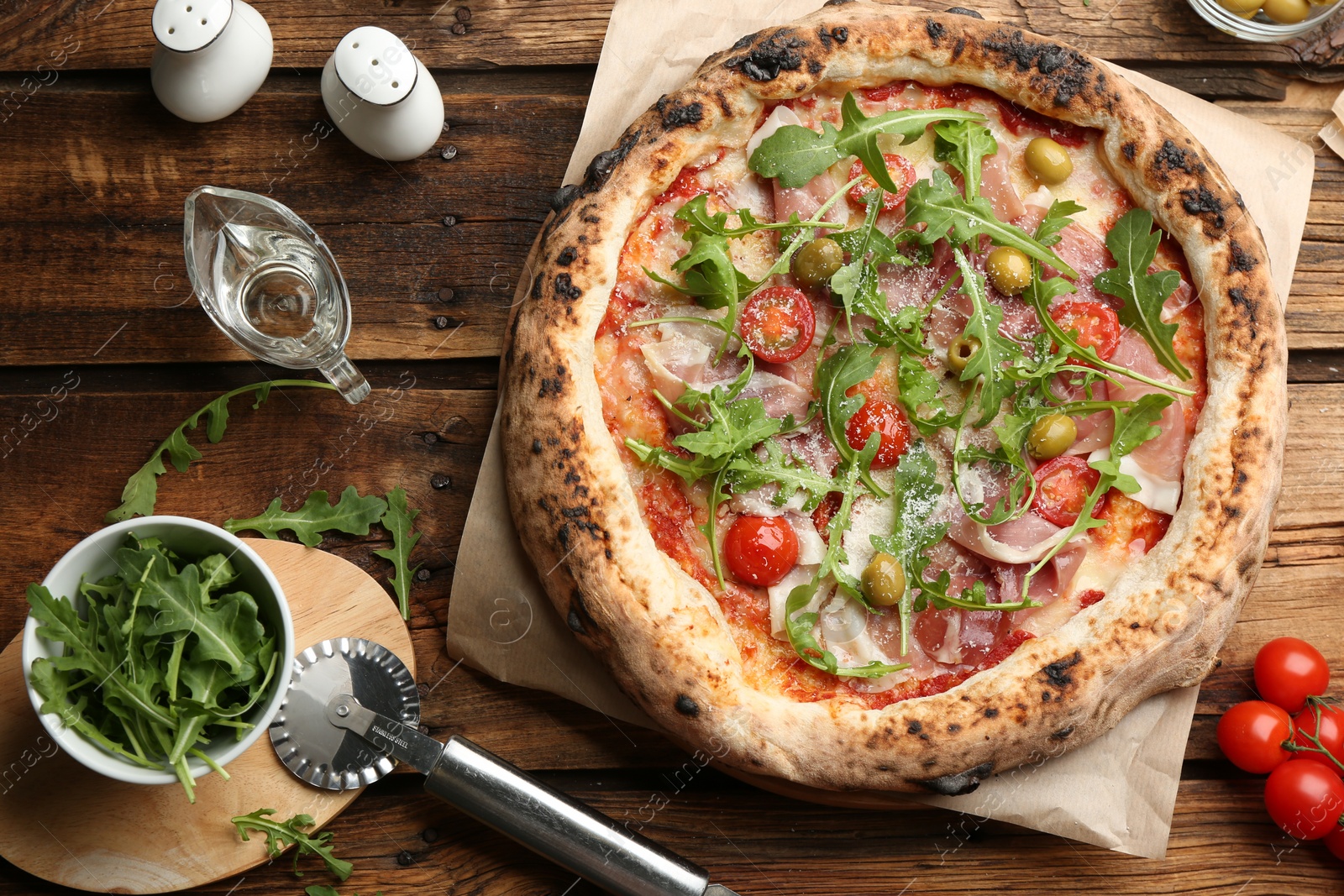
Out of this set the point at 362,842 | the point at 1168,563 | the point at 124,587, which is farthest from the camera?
the point at 362,842

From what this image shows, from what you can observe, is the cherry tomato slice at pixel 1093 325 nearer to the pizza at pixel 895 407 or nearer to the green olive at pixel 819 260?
the pizza at pixel 895 407

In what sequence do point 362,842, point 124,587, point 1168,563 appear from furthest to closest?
point 362,842 < point 1168,563 < point 124,587

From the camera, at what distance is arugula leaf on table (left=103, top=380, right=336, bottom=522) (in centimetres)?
307

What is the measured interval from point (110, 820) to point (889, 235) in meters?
2.89

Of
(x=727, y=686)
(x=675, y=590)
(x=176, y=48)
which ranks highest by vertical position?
(x=176, y=48)

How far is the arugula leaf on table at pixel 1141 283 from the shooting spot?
2789mm

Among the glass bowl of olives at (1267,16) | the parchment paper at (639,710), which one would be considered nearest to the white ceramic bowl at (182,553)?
the parchment paper at (639,710)

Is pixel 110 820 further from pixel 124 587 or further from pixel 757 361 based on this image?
pixel 757 361

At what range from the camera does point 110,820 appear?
290 cm

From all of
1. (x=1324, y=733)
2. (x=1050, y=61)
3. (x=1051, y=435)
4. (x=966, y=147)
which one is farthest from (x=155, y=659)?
(x=1324, y=733)

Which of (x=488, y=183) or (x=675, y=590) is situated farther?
(x=488, y=183)

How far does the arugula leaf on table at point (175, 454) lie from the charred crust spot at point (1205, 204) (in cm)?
267

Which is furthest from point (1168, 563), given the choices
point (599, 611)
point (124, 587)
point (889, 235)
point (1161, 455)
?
point (124, 587)

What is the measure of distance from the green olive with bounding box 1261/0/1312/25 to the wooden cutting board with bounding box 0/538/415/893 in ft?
12.2
